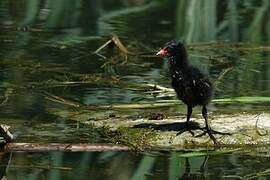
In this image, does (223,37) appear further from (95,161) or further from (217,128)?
(95,161)

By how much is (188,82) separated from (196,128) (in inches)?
11.4

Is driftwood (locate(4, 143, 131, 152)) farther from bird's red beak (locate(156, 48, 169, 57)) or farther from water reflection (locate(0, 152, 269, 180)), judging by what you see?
bird's red beak (locate(156, 48, 169, 57))

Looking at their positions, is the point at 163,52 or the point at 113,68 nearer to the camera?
the point at 163,52

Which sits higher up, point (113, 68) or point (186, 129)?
point (186, 129)

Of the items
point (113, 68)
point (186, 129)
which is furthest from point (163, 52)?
point (113, 68)

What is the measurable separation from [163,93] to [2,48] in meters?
2.44

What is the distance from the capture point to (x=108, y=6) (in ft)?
36.1

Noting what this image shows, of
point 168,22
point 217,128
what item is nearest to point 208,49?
point 168,22

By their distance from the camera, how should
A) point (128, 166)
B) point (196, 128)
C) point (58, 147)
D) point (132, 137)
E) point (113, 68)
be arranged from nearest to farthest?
point (128, 166), point (58, 147), point (132, 137), point (196, 128), point (113, 68)

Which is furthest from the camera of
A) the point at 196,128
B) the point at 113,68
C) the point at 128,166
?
the point at 113,68

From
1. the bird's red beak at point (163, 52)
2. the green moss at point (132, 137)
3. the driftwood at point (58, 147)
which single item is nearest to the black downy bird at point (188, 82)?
the bird's red beak at point (163, 52)

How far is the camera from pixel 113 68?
793 cm

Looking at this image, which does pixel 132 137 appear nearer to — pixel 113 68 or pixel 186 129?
pixel 186 129

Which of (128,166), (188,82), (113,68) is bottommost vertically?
(113,68)
